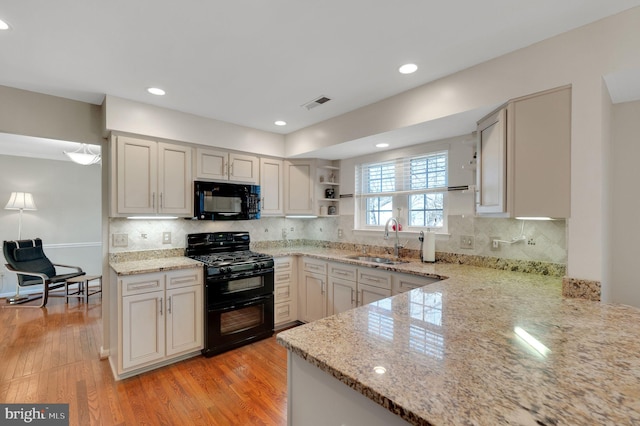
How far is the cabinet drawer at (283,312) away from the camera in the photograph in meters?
3.41

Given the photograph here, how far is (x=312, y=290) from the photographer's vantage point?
11.3 feet

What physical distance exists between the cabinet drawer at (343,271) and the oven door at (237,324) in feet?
2.48

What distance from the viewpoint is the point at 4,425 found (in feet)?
6.15

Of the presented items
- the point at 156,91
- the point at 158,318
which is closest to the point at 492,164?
Answer: the point at 156,91

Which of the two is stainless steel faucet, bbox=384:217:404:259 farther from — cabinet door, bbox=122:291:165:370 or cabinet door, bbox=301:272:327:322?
cabinet door, bbox=122:291:165:370

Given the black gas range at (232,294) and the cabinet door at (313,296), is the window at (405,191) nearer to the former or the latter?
the cabinet door at (313,296)

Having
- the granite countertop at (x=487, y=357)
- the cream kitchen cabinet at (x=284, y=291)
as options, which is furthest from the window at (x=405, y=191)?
the granite countertop at (x=487, y=357)

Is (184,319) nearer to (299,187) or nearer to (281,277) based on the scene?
(281,277)

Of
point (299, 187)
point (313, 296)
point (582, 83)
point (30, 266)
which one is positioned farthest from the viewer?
point (30, 266)

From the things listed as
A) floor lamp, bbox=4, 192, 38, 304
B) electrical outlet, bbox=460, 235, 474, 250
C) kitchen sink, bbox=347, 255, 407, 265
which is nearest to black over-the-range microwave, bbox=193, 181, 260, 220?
kitchen sink, bbox=347, 255, 407, 265

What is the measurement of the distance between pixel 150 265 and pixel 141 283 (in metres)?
0.21

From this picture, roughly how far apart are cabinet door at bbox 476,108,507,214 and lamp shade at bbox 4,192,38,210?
6.38 meters

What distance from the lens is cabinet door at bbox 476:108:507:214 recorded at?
1929 mm

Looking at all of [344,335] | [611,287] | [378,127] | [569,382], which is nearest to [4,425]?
[344,335]
